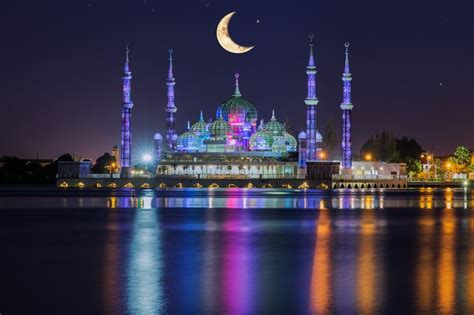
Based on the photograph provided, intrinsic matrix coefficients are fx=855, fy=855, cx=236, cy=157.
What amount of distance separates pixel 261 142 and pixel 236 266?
119 meters

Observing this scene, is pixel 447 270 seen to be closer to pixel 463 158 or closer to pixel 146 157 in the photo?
pixel 146 157

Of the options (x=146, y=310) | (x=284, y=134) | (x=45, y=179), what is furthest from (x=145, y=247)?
(x=45, y=179)

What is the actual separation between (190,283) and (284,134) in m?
128

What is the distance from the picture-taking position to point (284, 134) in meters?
148

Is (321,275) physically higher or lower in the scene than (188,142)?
lower

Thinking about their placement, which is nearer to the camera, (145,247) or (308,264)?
(308,264)

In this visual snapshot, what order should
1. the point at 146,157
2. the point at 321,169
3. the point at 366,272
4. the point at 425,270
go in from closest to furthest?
the point at 366,272
the point at 425,270
the point at 321,169
the point at 146,157

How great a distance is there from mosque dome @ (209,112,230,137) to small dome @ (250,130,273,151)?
4.77m

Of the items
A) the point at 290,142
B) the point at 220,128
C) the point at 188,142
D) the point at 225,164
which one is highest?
the point at 220,128

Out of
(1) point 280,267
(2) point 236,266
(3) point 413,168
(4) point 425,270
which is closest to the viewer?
(4) point 425,270

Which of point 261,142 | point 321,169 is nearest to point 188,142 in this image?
point 261,142

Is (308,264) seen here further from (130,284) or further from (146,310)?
(146,310)

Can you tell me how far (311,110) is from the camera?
13075 centimetres

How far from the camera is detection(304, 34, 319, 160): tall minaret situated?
5128 inches
